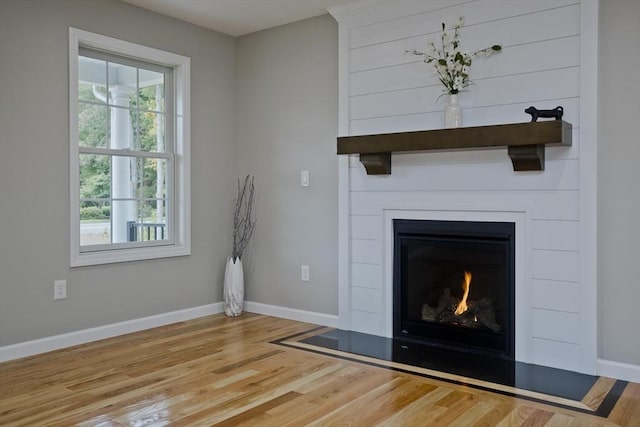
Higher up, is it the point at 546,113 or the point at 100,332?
the point at 546,113

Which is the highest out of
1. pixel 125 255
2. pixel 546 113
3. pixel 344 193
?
pixel 546 113

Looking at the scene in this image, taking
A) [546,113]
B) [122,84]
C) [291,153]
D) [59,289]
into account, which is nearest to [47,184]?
[59,289]

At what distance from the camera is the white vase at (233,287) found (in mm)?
4461

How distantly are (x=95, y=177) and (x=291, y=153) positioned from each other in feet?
4.75

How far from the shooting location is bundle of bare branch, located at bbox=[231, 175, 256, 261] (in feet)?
15.2

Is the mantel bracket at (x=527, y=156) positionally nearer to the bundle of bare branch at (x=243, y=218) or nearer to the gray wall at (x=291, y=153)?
the gray wall at (x=291, y=153)

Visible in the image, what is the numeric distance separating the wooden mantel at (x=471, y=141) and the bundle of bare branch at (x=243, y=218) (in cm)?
121

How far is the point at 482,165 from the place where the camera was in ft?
11.0

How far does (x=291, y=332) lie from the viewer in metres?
3.96

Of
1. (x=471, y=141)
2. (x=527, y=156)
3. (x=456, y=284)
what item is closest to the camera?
(x=527, y=156)

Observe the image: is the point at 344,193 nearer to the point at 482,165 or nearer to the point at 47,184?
the point at 482,165

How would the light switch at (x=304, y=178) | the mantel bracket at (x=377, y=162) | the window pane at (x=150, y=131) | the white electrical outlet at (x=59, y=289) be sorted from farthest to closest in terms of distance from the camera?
the light switch at (x=304, y=178) → the window pane at (x=150, y=131) → the mantel bracket at (x=377, y=162) → the white electrical outlet at (x=59, y=289)

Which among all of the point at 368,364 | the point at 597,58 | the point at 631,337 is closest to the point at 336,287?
the point at 368,364

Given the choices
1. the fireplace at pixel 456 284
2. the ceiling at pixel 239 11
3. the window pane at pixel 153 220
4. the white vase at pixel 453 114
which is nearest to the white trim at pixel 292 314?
the fireplace at pixel 456 284
